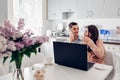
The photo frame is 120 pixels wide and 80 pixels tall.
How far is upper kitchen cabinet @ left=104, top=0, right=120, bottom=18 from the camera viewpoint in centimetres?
343

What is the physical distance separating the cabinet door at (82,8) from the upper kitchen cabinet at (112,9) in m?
0.51

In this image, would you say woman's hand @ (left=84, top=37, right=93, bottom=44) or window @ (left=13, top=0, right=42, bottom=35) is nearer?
woman's hand @ (left=84, top=37, right=93, bottom=44)

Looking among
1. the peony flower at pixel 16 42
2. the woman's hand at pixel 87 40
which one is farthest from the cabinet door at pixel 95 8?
the peony flower at pixel 16 42

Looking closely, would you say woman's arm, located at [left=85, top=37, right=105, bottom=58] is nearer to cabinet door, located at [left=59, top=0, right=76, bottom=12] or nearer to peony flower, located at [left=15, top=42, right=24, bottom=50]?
peony flower, located at [left=15, top=42, right=24, bottom=50]

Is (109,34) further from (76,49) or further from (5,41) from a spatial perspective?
(5,41)

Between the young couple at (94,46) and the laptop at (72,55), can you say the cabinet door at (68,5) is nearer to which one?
the young couple at (94,46)

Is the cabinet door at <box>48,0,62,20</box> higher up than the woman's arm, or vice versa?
the cabinet door at <box>48,0,62,20</box>

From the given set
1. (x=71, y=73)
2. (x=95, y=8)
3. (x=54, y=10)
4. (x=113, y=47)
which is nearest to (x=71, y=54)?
(x=71, y=73)

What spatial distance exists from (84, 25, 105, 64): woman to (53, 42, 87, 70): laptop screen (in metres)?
0.47

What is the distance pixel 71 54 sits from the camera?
1546 mm

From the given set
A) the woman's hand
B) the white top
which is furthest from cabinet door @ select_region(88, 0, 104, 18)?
the white top

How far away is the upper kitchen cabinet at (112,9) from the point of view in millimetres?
3429

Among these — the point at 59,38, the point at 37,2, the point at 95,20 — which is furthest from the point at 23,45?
the point at 37,2

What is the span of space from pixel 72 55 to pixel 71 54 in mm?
14
